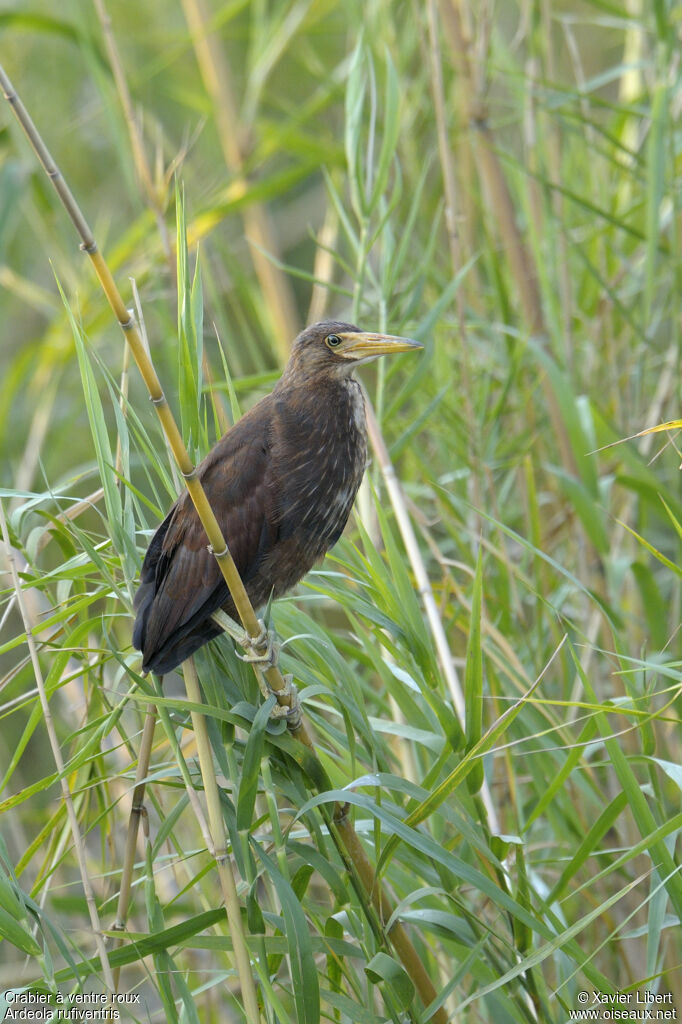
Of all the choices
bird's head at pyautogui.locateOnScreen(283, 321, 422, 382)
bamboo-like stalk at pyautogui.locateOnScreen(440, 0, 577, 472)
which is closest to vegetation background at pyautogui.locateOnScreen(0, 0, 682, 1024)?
bamboo-like stalk at pyautogui.locateOnScreen(440, 0, 577, 472)

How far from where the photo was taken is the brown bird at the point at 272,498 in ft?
5.30

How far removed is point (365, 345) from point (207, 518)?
0.86 meters

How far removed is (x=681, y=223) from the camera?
2570 mm

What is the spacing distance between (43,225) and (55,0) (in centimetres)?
214

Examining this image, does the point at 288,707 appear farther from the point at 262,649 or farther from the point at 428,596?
the point at 428,596

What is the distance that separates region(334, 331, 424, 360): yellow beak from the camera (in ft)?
6.33

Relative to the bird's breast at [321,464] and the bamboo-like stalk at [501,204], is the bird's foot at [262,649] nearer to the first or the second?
the bird's breast at [321,464]

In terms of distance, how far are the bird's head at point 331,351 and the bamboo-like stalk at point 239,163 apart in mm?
735

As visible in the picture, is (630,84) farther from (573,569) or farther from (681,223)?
(573,569)

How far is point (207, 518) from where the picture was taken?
48.0 inches

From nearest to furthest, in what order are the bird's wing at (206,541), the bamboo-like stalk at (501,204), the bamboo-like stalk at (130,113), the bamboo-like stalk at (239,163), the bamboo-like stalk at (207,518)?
the bamboo-like stalk at (207,518) < the bird's wing at (206,541) < the bamboo-like stalk at (130,113) < the bamboo-like stalk at (501,204) < the bamboo-like stalk at (239,163)

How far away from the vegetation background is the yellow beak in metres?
0.15

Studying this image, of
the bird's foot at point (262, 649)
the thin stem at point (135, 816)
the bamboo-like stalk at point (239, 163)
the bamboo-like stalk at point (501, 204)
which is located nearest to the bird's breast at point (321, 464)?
the bird's foot at point (262, 649)

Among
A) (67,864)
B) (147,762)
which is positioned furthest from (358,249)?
(67,864)
